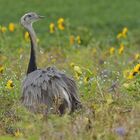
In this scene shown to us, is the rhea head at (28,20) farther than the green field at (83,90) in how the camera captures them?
Yes

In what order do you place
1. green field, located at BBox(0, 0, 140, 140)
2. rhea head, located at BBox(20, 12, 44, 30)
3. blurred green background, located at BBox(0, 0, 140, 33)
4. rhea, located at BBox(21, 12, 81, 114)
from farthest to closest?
blurred green background, located at BBox(0, 0, 140, 33)
rhea head, located at BBox(20, 12, 44, 30)
rhea, located at BBox(21, 12, 81, 114)
green field, located at BBox(0, 0, 140, 140)

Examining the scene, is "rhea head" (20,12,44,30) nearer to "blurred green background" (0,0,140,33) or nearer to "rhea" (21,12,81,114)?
"rhea" (21,12,81,114)

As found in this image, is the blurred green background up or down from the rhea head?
up

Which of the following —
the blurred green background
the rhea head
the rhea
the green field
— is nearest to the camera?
the green field

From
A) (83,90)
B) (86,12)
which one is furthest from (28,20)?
(86,12)

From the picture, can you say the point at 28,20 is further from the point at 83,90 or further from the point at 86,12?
the point at 86,12

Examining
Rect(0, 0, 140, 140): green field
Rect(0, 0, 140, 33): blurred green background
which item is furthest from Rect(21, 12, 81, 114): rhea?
Rect(0, 0, 140, 33): blurred green background

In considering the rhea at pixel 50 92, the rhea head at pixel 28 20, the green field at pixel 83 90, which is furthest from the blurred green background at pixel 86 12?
the rhea at pixel 50 92

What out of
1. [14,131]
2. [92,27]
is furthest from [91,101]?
[92,27]

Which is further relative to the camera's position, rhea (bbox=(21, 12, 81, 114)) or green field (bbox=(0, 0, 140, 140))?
rhea (bbox=(21, 12, 81, 114))

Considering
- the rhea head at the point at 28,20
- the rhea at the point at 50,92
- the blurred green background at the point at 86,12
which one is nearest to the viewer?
the rhea at the point at 50,92

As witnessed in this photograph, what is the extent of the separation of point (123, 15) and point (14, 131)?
1803 cm

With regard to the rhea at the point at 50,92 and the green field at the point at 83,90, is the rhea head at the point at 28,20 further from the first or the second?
the rhea at the point at 50,92

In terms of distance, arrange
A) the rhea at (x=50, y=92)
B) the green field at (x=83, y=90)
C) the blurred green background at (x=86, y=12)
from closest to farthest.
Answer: the green field at (x=83, y=90)
the rhea at (x=50, y=92)
the blurred green background at (x=86, y=12)
